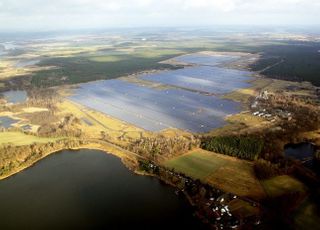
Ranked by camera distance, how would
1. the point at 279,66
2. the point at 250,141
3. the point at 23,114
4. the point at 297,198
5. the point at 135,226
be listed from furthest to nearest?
the point at 279,66 < the point at 23,114 < the point at 250,141 < the point at 297,198 < the point at 135,226

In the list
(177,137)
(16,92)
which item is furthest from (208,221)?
(16,92)

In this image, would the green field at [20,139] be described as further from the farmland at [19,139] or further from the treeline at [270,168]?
the treeline at [270,168]

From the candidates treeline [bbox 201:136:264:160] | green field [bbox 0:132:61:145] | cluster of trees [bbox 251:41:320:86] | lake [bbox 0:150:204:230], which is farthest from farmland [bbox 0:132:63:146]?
cluster of trees [bbox 251:41:320:86]

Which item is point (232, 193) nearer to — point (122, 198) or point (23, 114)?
point (122, 198)

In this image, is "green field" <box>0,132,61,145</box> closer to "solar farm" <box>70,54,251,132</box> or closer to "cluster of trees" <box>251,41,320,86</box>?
"solar farm" <box>70,54,251,132</box>

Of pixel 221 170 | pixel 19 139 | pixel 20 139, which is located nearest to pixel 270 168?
pixel 221 170

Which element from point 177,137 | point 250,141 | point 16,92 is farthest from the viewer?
point 16,92

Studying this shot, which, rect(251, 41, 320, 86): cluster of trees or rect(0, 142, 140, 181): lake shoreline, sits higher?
rect(251, 41, 320, 86): cluster of trees
